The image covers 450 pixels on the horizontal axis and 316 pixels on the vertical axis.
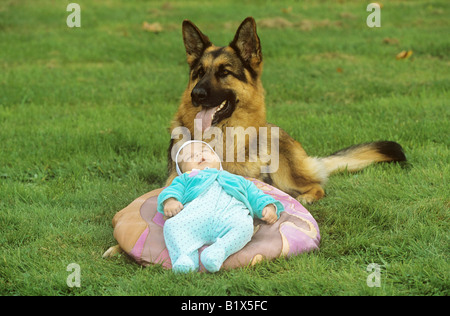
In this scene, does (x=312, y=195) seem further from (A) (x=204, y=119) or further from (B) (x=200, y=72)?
(B) (x=200, y=72)

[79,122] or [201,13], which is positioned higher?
[201,13]

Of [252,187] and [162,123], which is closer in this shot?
[252,187]

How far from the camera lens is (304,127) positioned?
6891 mm

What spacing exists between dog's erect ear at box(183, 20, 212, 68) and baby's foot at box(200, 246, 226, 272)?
2165 mm

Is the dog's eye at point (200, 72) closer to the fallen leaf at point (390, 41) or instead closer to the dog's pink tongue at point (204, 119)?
the dog's pink tongue at point (204, 119)

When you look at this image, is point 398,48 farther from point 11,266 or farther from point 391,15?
point 11,266

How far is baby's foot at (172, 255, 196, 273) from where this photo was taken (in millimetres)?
3348

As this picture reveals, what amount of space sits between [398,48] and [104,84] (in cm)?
573

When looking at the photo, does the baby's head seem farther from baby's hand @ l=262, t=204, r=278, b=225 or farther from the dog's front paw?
the dog's front paw

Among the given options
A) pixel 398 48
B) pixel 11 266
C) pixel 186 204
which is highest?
pixel 398 48

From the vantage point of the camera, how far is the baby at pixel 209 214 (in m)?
3.43

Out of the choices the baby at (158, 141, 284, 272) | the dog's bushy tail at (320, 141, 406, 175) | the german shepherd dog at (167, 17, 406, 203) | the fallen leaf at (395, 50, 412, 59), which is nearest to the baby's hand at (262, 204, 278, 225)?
the baby at (158, 141, 284, 272)

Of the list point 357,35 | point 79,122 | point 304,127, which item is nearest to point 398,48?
point 357,35

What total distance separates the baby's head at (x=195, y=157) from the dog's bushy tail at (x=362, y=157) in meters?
1.52
